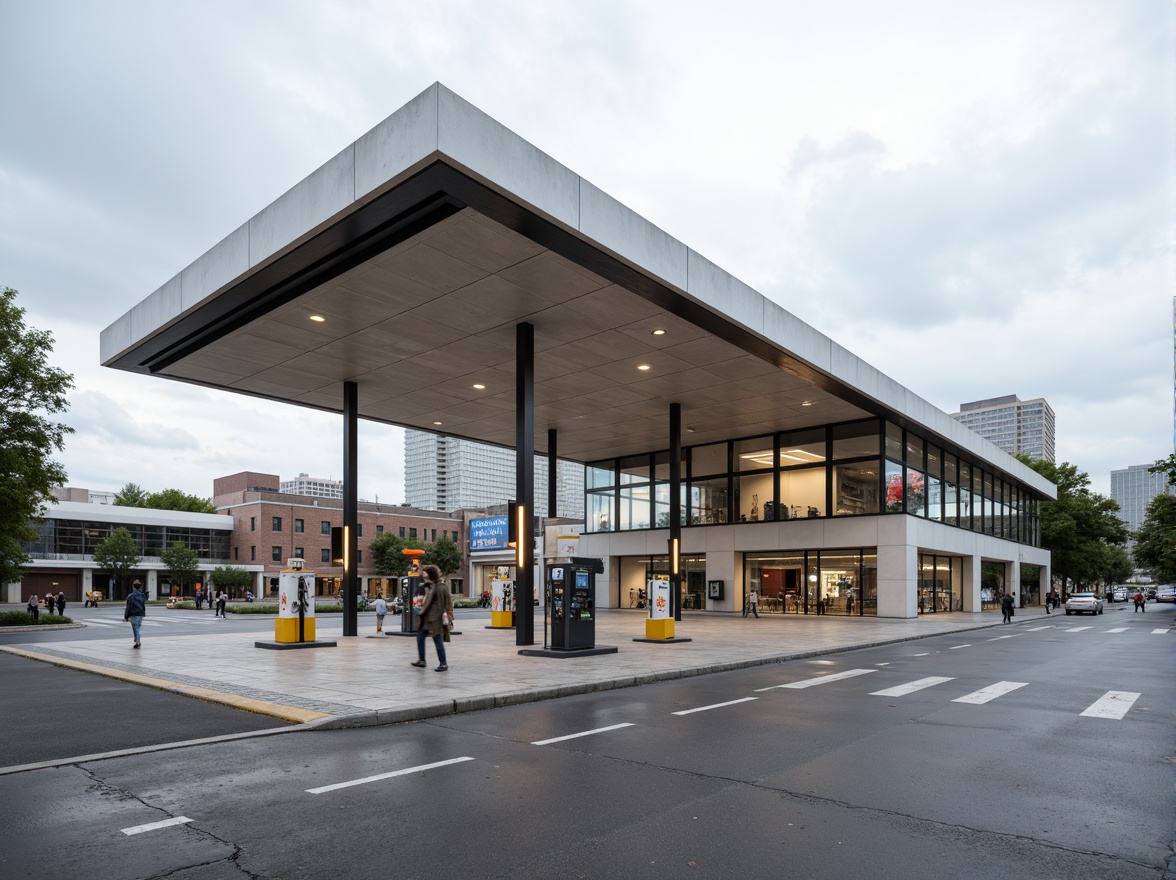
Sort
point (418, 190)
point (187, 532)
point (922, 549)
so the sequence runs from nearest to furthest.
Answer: point (418, 190), point (922, 549), point (187, 532)

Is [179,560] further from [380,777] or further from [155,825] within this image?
[155,825]

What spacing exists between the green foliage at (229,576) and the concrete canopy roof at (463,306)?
156 ft

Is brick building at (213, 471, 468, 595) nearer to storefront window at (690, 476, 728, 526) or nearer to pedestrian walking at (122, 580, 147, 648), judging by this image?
storefront window at (690, 476, 728, 526)

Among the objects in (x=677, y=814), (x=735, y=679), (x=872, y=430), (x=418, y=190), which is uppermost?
(x=418, y=190)

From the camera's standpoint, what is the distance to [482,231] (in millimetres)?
14609

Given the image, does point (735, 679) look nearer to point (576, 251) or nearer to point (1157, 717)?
point (1157, 717)

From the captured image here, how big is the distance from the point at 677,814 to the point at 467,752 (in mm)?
2831

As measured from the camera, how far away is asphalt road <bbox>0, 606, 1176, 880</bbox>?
16.2 ft

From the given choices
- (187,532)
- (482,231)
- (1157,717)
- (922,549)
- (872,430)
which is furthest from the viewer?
(187,532)

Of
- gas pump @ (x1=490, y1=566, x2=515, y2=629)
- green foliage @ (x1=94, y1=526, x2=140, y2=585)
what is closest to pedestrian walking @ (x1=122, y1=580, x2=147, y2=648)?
gas pump @ (x1=490, y1=566, x2=515, y2=629)

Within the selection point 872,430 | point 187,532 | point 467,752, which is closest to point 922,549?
point 872,430

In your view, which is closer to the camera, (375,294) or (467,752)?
(467,752)

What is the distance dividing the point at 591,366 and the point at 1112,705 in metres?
15.8

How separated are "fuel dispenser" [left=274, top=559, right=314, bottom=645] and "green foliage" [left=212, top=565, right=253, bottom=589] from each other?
5775cm
